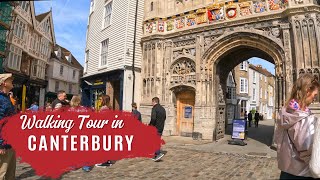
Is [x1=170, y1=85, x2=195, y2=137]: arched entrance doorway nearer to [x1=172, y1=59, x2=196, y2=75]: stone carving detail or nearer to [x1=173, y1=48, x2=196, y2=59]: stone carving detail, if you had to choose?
[x1=172, y1=59, x2=196, y2=75]: stone carving detail

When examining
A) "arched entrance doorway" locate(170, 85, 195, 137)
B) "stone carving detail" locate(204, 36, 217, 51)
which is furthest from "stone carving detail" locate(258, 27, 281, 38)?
"arched entrance doorway" locate(170, 85, 195, 137)

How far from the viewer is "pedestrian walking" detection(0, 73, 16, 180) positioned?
390cm

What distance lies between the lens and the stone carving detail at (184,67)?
15.1 metres

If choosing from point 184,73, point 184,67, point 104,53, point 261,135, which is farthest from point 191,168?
point 104,53

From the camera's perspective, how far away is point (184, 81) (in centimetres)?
1523

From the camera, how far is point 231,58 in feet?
52.5

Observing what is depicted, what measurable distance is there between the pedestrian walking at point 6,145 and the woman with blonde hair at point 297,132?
379 centimetres

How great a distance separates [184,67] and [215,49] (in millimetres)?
2170

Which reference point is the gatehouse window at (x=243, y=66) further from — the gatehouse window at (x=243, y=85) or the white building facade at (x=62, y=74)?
the white building facade at (x=62, y=74)

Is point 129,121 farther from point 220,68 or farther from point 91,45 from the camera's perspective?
point 91,45

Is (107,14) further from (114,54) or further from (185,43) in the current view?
(185,43)

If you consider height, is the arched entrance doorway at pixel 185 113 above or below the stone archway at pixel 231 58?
below

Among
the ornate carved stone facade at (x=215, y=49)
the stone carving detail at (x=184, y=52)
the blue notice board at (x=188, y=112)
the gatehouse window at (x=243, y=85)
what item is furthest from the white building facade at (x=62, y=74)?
the gatehouse window at (x=243, y=85)

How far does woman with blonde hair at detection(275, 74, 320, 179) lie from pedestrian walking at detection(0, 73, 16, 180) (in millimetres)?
3789
